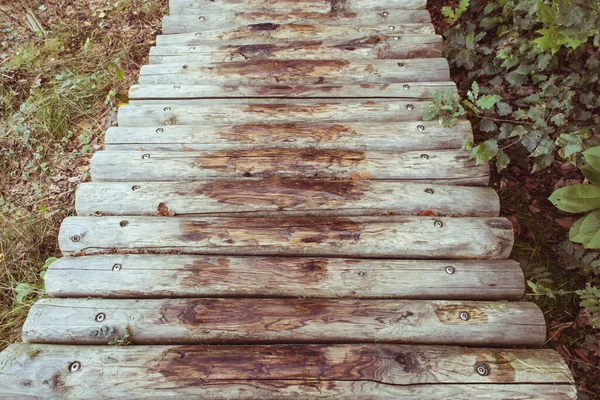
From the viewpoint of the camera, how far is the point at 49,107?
5.02 meters

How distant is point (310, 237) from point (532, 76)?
114 inches

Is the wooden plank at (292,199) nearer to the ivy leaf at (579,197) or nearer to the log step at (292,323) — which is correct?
the ivy leaf at (579,197)

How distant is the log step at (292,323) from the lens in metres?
2.45

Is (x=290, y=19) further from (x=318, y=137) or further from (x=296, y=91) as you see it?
(x=318, y=137)

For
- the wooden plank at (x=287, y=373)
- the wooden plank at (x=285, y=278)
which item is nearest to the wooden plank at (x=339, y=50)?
the wooden plank at (x=285, y=278)

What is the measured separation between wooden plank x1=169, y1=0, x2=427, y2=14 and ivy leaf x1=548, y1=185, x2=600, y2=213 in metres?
2.77

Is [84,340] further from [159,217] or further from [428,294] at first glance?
[428,294]

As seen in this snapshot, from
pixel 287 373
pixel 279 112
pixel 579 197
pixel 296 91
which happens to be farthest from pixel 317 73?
pixel 287 373

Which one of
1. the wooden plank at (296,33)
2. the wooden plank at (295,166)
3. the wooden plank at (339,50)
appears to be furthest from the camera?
the wooden plank at (296,33)

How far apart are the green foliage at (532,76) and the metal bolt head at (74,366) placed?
2.97m

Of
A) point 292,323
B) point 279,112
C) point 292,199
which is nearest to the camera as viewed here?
point 292,323

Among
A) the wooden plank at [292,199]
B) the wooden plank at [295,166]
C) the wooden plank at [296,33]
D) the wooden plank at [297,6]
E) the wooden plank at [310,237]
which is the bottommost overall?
the wooden plank at [310,237]

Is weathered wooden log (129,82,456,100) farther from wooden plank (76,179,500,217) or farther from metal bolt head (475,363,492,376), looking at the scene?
metal bolt head (475,363,492,376)

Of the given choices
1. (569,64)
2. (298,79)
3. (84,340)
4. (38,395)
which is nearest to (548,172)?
(569,64)
